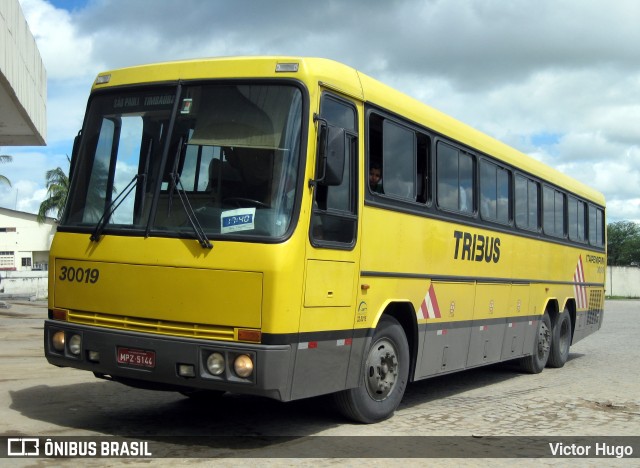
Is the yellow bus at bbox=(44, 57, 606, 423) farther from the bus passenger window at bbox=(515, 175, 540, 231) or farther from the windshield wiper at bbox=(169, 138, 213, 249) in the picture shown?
the bus passenger window at bbox=(515, 175, 540, 231)

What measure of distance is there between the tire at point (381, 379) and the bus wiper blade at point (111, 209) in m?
2.75

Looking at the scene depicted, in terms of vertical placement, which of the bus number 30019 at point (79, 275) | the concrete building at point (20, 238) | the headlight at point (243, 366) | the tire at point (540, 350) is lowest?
the tire at point (540, 350)

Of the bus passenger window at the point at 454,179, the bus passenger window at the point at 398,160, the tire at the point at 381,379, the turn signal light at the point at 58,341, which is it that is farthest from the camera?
the bus passenger window at the point at 454,179

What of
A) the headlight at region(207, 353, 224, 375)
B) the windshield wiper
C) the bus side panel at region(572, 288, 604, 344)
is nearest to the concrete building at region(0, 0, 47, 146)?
the windshield wiper

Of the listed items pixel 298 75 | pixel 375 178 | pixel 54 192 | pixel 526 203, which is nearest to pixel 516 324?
pixel 526 203

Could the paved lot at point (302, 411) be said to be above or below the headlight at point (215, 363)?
below

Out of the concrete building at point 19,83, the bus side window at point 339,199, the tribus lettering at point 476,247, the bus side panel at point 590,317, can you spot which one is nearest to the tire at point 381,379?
the bus side window at point 339,199

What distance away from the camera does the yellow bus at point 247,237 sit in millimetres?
6672

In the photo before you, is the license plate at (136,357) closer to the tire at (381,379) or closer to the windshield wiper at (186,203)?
the windshield wiper at (186,203)

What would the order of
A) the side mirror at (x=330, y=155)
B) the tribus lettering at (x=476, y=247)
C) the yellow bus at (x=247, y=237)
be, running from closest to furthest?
the yellow bus at (x=247, y=237), the side mirror at (x=330, y=155), the tribus lettering at (x=476, y=247)

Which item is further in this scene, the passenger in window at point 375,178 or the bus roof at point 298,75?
the passenger in window at point 375,178

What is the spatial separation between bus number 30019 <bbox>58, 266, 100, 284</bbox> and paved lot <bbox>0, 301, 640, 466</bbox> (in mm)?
1360

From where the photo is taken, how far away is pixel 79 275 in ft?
24.3

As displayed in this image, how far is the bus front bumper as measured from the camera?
6523mm
